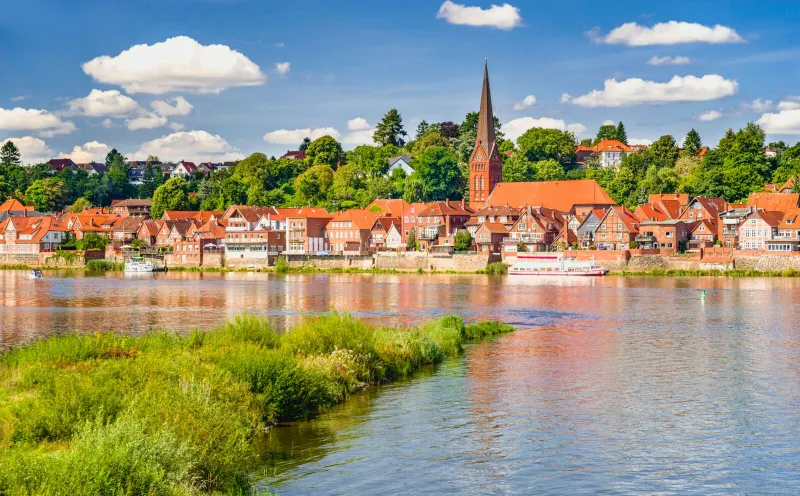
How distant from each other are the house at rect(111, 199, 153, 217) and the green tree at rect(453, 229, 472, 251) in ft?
205

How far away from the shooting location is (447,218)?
349 ft

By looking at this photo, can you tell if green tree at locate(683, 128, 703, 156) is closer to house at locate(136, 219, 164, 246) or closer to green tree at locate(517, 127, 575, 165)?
green tree at locate(517, 127, 575, 165)

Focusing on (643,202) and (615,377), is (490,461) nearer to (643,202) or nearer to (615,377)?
(615,377)

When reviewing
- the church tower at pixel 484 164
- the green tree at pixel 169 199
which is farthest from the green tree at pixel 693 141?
the green tree at pixel 169 199

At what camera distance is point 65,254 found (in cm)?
11319

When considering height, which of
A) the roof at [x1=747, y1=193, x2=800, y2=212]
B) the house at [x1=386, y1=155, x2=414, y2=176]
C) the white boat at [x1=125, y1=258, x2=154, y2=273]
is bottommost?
the white boat at [x1=125, y1=258, x2=154, y2=273]

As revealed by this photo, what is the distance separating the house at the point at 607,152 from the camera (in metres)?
152

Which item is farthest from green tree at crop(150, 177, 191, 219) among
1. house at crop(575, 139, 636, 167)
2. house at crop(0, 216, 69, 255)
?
house at crop(575, 139, 636, 167)

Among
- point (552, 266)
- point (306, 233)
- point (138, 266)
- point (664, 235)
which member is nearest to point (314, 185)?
point (306, 233)

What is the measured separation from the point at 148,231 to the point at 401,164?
40649 mm

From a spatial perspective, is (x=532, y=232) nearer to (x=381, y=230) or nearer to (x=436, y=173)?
(x=381, y=230)

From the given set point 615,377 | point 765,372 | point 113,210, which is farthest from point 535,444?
point 113,210

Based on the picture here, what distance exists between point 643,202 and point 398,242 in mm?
32279

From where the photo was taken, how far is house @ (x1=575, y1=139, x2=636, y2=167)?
15150cm
